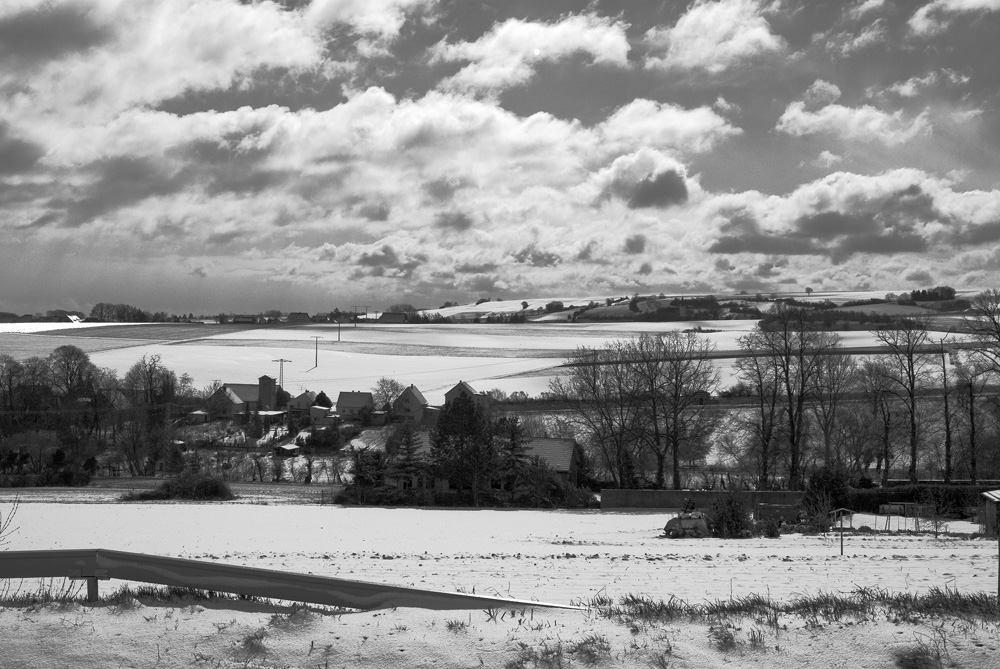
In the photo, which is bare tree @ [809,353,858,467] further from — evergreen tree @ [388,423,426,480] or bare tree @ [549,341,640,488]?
evergreen tree @ [388,423,426,480]

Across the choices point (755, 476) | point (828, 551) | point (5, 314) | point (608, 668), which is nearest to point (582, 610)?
point (608, 668)

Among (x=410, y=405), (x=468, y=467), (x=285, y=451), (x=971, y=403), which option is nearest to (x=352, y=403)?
(x=410, y=405)

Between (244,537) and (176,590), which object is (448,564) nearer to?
(176,590)

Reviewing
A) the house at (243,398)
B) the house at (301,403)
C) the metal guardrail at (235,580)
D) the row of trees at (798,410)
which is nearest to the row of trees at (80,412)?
the house at (243,398)

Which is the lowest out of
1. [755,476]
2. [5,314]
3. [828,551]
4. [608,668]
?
[755,476]

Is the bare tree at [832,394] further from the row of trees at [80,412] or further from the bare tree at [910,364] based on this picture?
the row of trees at [80,412]

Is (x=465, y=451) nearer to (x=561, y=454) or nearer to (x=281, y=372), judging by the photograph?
(x=561, y=454)
